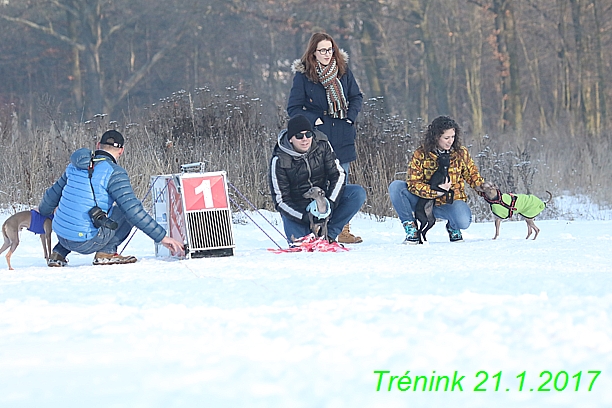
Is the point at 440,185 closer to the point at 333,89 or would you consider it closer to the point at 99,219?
the point at 333,89

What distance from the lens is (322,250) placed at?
6145mm

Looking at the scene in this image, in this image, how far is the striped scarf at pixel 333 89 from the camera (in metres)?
6.82

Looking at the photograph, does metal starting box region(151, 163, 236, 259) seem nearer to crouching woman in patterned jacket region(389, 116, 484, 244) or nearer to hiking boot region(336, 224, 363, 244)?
hiking boot region(336, 224, 363, 244)

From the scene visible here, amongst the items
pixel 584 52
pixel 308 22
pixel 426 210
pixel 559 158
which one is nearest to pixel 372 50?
pixel 308 22

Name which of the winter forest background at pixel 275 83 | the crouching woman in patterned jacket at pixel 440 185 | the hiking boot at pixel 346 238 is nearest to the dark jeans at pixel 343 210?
the crouching woman in patterned jacket at pixel 440 185

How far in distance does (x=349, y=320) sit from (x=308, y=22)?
Answer: 25.4 meters

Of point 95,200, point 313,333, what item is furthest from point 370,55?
point 313,333

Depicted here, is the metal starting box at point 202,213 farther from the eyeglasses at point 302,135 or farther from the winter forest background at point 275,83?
the winter forest background at point 275,83

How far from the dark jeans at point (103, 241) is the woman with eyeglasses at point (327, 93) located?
181 cm

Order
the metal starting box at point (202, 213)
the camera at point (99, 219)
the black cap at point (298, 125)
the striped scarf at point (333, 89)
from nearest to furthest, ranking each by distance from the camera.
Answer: the camera at point (99, 219)
the metal starting box at point (202, 213)
the black cap at point (298, 125)
the striped scarf at point (333, 89)

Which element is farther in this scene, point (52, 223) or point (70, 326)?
point (52, 223)

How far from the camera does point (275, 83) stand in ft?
129

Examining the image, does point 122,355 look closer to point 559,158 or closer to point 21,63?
point 559,158

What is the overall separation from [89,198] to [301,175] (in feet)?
5.39
